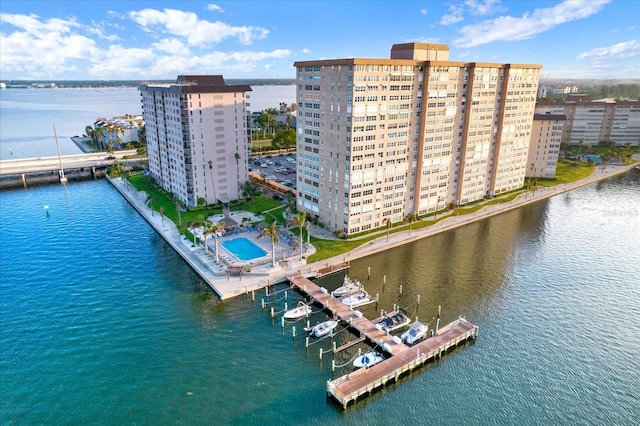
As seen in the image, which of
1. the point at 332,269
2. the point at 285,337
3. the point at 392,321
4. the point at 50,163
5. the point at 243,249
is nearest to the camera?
the point at 285,337

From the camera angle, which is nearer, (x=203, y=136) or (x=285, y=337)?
(x=285, y=337)

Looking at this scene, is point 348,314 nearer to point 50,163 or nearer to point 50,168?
point 50,168

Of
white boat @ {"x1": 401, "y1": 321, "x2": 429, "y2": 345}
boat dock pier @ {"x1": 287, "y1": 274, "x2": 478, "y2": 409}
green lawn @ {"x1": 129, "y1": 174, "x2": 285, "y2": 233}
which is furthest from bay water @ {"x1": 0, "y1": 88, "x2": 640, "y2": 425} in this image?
green lawn @ {"x1": 129, "y1": 174, "x2": 285, "y2": 233}

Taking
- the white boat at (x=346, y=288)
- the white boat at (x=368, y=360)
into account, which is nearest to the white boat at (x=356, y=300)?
the white boat at (x=346, y=288)

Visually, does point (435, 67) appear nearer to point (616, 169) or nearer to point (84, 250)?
point (84, 250)

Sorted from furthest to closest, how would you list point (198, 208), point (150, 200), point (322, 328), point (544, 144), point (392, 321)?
1. point (544, 144)
2. point (150, 200)
3. point (198, 208)
4. point (392, 321)
5. point (322, 328)

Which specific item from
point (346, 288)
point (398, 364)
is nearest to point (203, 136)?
point (346, 288)

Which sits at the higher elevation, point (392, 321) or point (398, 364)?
point (392, 321)

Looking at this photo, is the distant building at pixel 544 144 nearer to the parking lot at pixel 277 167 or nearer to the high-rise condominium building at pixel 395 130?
the high-rise condominium building at pixel 395 130


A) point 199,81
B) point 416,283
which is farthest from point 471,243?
point 199,81
